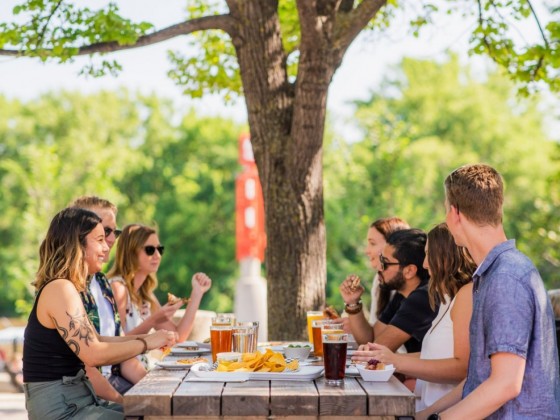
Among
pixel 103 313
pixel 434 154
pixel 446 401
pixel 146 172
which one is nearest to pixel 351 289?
pixel 446 401

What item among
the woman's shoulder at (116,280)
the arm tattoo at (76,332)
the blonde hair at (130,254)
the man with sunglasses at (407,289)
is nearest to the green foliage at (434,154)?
the blonde hair at (130,254)

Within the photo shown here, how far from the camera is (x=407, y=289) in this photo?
15.5 feet

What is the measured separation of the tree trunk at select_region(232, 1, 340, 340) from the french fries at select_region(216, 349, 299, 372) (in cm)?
321

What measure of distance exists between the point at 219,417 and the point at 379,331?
1.88 meters

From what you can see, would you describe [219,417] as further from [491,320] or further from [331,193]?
[331,193]

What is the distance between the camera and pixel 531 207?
37.3m

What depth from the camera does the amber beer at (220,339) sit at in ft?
12.9

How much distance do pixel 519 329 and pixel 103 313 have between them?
101 inches

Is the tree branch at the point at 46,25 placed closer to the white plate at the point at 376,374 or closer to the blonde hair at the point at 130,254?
the blonde hair at the point at 130,254

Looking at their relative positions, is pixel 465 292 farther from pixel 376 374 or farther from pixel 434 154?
pixel 434 154

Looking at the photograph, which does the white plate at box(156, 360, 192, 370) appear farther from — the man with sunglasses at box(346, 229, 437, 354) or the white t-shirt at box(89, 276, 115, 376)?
the man with sunglasses at box(346, 229, 437, 354)

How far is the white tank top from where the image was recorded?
381 cm

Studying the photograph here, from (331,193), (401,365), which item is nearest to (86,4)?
(401,365)

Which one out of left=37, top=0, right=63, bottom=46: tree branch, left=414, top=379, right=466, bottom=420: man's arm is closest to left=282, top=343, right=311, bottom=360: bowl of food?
left=414, top=379, right=466, bottom=420: man's arm
